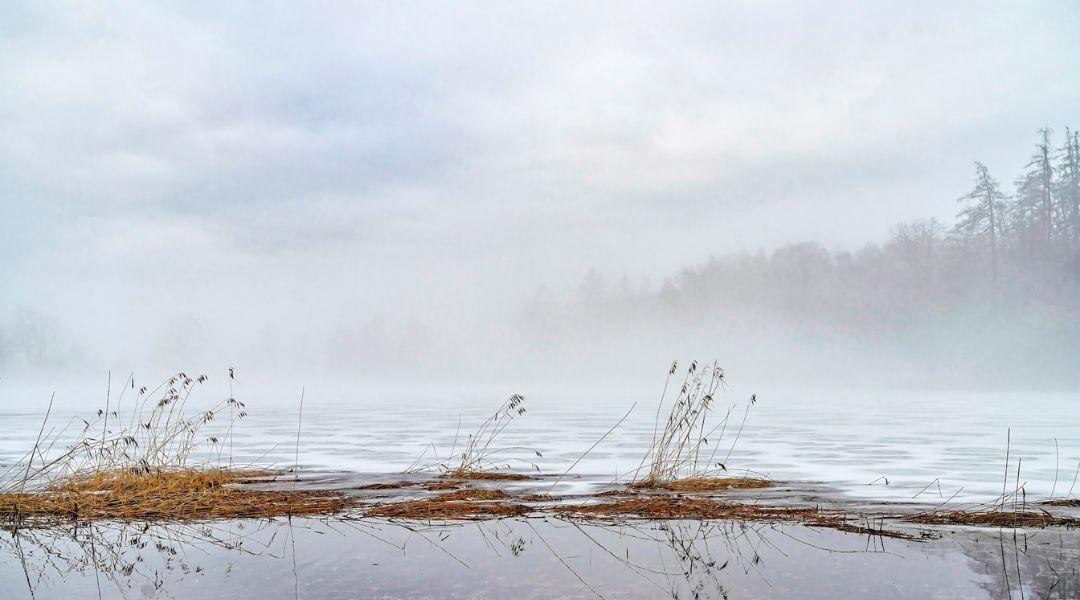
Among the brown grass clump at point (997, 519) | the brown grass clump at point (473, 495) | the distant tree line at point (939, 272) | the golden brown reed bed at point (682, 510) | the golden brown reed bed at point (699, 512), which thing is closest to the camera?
the brown grass clump at point (997, 519)

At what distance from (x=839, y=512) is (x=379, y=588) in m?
4.20

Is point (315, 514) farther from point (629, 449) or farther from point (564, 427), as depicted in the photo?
point (564, 427)

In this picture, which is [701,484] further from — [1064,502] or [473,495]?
[1064,502]

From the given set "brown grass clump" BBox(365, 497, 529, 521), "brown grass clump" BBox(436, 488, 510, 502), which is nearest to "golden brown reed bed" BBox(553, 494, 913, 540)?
"brown grass clump" BBox(365, 497, 529, 521)

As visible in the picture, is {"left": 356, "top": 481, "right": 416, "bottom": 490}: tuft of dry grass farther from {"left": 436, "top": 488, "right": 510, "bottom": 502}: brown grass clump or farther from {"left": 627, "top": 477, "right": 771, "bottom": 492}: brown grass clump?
{"left": 627, "top": 477, "right": 771, "bottom": 492}: brown grass clump

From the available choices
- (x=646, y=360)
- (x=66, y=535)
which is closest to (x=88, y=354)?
(x=646, y=360)

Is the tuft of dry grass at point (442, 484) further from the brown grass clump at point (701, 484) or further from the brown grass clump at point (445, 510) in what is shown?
the brown grass clump at point (701, 484)

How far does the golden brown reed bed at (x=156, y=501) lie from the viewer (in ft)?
24.8

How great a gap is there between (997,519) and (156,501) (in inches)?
283

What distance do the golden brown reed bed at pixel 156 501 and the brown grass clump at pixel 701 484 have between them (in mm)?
3237

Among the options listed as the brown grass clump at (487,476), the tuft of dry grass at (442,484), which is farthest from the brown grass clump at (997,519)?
the brown grass clump at (487,476)

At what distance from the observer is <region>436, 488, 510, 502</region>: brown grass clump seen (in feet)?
27.8

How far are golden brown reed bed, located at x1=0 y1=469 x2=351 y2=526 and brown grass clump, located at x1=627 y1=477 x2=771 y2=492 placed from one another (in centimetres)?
324

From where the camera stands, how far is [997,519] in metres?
6.75
